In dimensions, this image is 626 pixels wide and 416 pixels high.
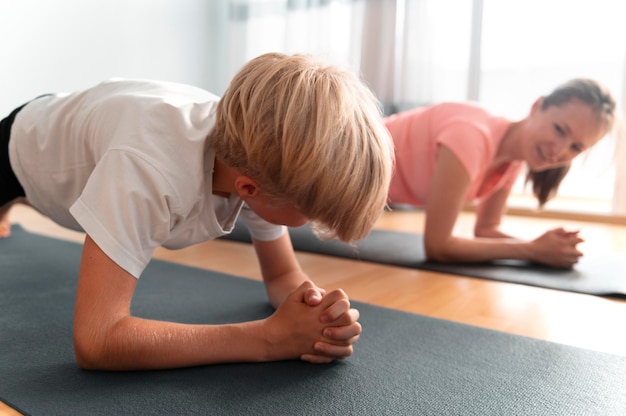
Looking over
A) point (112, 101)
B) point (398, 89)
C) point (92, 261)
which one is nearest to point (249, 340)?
point (92, 261)

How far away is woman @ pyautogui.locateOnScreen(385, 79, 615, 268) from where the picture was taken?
146cm

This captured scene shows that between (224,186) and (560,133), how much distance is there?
1008 mm

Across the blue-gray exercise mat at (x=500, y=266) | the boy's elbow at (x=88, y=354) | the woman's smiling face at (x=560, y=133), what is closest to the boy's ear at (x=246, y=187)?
the boy's elbow at (x=88, y=354)

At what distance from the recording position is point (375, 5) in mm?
3059

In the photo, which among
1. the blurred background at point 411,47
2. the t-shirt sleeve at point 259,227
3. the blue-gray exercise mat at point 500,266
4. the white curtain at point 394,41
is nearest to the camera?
the t-shirt sleeve at point 259,227

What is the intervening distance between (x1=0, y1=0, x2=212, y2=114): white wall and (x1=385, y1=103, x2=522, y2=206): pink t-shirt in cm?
196

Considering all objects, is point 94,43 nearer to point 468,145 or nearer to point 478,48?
point 478,48

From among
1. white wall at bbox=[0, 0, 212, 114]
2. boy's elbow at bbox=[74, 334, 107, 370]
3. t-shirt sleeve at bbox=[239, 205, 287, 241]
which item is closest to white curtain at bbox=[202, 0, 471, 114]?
white wall at bbox=[0, 0, 212, 114]

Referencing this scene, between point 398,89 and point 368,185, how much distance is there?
8.04 ft

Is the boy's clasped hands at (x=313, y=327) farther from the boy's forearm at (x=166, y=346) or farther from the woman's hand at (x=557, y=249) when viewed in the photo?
the woman's hand at (x=557, y=249)

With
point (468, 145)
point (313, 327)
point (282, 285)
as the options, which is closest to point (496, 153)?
point (468, 145)

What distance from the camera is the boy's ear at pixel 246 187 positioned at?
762mm

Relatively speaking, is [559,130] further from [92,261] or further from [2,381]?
[2,381]

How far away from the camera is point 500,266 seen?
153cm
